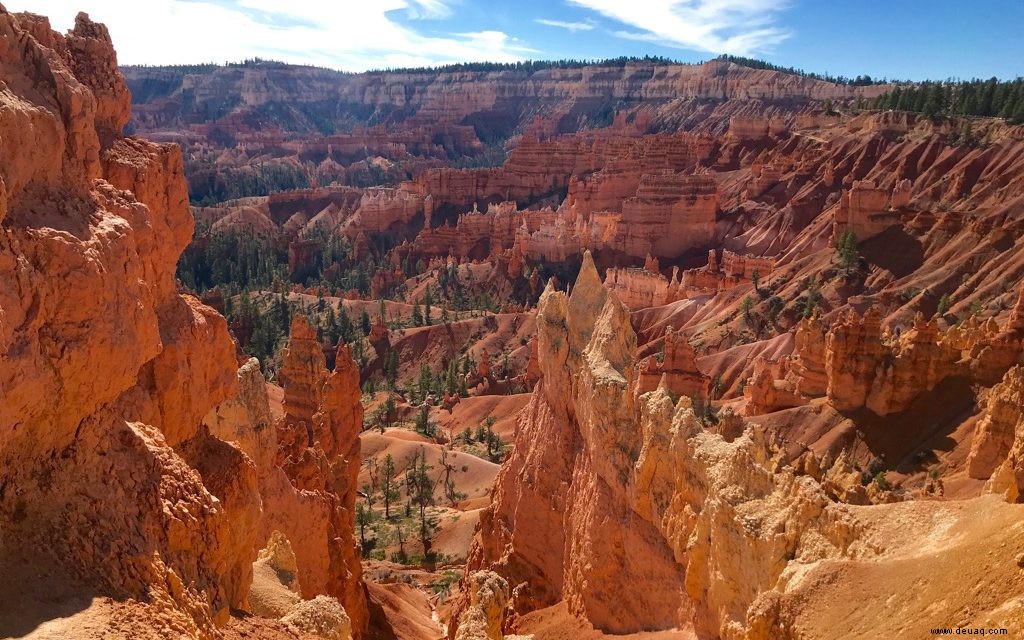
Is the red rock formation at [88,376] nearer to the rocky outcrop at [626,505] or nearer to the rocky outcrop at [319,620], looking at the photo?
the rocky outcrop at [319,620]

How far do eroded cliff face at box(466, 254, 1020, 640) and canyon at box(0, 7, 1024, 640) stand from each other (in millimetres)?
72

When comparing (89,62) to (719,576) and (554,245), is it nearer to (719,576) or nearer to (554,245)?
(719,576)

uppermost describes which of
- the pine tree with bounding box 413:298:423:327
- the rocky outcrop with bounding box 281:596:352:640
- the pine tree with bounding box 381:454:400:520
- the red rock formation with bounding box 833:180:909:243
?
the red rock formation with bounding box 833:180:909:243

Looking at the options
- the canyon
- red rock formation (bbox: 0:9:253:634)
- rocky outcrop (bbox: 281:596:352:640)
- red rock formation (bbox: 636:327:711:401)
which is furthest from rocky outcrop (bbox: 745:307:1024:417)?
red rock formation (bbox: 0:9:253:634)

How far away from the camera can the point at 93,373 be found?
7.58m

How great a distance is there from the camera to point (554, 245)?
79.2 meters

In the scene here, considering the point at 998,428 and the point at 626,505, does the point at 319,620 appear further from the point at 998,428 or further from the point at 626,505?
the point at 998,428

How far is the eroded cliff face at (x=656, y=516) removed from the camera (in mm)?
9959

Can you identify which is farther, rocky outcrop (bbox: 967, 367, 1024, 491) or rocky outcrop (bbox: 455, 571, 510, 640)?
rocky outcrop (bbox: 967, 367, 1024, 491)

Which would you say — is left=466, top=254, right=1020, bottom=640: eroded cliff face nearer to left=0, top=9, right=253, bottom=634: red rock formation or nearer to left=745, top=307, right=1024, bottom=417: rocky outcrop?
left=745, top=307, right=1024, bottom=417: rocky outcrop

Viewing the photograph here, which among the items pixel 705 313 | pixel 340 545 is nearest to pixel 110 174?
pixel 340 545

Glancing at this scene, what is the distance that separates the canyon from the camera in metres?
7.36

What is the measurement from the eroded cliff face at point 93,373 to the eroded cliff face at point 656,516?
7.36 metres

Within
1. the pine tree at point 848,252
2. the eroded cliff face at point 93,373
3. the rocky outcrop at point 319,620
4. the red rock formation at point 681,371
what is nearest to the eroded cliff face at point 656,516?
the rocky outcrop at point 319,620
